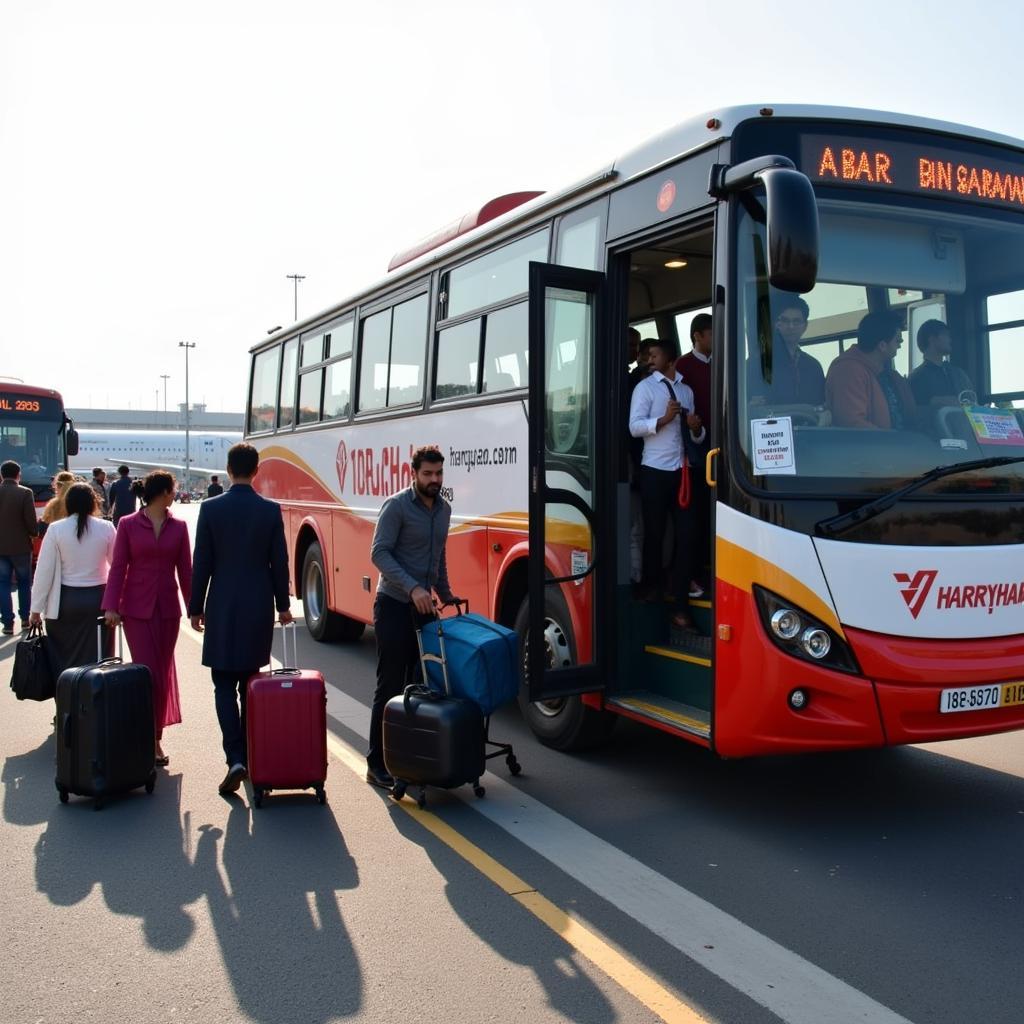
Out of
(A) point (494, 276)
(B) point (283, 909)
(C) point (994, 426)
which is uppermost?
(A) point (494, 276)

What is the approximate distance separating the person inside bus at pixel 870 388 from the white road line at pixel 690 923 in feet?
7.41

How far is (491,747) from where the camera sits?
24.3 feet

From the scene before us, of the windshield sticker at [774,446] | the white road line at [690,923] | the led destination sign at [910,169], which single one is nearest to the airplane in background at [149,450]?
the white road line at [690,923]

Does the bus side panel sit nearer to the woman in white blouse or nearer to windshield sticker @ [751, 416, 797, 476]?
windshield sticker @ [751, 416, 797, 476]

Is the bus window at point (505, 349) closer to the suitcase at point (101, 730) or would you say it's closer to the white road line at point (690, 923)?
the white road line at point (690, 923)

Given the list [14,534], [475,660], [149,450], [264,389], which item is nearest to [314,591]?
[264,389]

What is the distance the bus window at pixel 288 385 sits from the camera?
12.8 m

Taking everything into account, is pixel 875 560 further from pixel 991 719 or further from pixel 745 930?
pixel 745 930

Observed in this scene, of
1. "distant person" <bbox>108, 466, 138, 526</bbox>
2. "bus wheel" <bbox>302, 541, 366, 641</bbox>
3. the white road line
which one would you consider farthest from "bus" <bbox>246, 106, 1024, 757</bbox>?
"distant person" <bbox>108, 466, 138, 526</bbox>

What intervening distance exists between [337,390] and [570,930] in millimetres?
7670

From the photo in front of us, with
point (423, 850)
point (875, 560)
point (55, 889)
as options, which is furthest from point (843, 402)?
point (55, 889)

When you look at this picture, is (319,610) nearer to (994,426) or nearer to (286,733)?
(286,733)

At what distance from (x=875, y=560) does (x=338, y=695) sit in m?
5.16

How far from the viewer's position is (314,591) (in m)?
12.4
